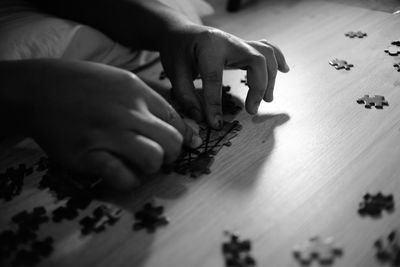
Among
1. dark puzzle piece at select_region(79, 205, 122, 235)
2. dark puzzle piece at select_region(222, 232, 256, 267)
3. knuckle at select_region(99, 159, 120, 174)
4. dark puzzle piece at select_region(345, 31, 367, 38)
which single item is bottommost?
dark puzzle piece at select_region(345, 31, 367, 38)

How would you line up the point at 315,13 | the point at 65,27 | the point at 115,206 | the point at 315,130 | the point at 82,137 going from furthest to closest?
1. the point at 315,13
2. the point at 65,27
3. the point at 315,130
4. the point at 115,206
5. the point at 82,137

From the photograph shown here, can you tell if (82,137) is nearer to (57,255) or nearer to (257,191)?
(57,255)

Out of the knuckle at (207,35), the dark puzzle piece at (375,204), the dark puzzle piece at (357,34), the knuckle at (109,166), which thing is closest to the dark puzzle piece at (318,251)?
the dark puzzle piece at (375,204)

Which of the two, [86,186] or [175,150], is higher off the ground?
[175,150]

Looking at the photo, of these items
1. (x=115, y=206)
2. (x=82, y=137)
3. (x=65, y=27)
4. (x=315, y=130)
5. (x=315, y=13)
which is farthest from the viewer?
(x=315, y=13)

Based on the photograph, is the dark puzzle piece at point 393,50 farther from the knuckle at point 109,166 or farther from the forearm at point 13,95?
the forearm at point 13,95

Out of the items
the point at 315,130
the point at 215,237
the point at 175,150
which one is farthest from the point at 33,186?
the point at 315,130

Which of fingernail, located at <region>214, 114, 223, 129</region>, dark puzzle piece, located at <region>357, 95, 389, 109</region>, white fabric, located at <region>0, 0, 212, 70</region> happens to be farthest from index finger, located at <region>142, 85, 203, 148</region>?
white fabric, located at <region>0, 0, 212, 70</region>

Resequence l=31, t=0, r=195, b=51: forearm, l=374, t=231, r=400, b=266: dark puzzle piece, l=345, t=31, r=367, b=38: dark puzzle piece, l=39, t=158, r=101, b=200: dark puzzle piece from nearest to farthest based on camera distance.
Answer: l=374, t=231, r=400, b=266: dark puzzle piece → l=39, t=158, r=101, b=200: dark puzzle piece → l=31, t=0, r=195, b=51: forearm → l=345, t=31, r=367, b=38: dark puzzle piece

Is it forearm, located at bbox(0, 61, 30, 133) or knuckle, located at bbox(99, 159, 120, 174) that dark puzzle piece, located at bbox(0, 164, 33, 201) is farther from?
knuckle, located at bbox(99, 159, 120, 174)
